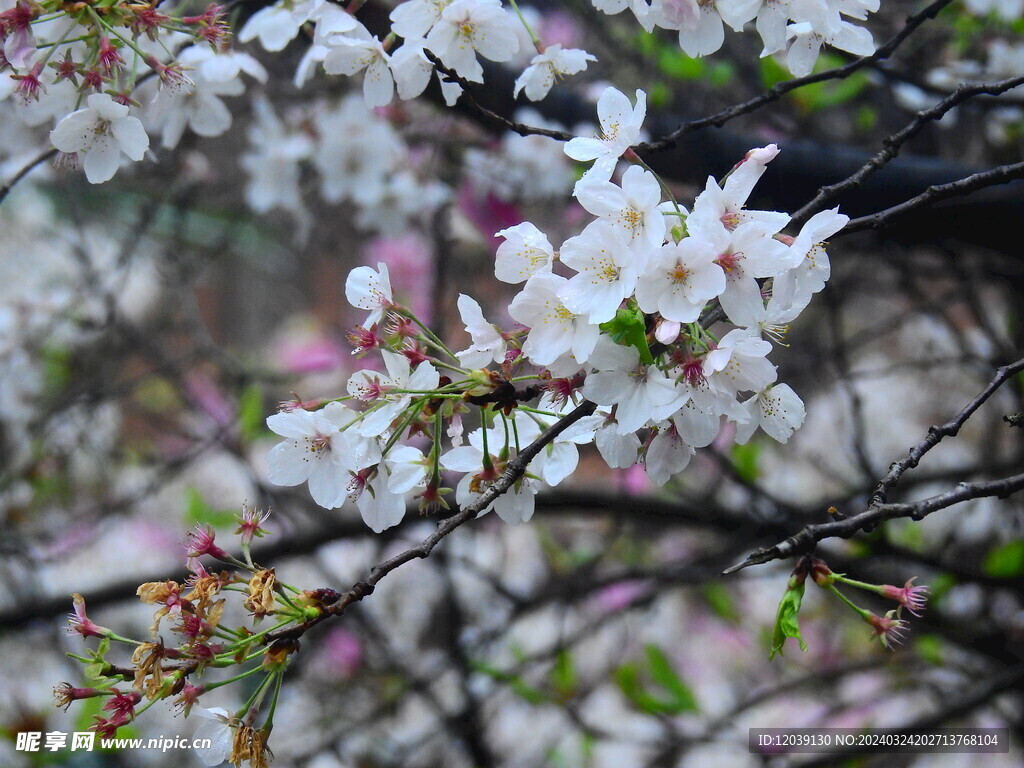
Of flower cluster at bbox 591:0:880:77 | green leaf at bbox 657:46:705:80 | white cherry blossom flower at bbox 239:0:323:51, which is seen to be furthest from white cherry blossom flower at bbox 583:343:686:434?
green leaf at bbox 657:46:705:80

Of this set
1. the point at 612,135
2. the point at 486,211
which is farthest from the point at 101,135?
the point at 486,211

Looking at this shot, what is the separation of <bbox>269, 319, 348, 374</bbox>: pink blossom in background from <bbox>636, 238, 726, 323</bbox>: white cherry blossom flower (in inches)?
120

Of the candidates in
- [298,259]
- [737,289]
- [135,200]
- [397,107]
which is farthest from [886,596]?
[298,259]

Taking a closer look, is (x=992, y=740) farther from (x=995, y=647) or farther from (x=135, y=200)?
(x=135, y=200)

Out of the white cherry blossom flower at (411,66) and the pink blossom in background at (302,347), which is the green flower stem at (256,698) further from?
the pink blossom in background at (302,347)

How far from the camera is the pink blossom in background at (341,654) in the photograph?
268cm

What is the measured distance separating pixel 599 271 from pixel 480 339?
0.42 ft

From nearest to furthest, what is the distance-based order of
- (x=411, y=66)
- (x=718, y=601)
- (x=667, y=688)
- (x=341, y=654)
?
(x=411, y=66)
(x=667, y=688)
(x=718, y=601)
(x=341, y=654)

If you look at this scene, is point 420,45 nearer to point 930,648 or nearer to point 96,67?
point 96,67

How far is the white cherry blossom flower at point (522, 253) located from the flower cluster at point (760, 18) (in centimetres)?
30

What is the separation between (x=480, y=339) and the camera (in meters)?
0.74

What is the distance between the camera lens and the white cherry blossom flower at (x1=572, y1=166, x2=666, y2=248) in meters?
0.65

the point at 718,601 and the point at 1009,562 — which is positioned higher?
the point at 1009,562

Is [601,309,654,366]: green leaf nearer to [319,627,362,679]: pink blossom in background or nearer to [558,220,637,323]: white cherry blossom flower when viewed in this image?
[558,220,637,323]: white cherry blossom flower
